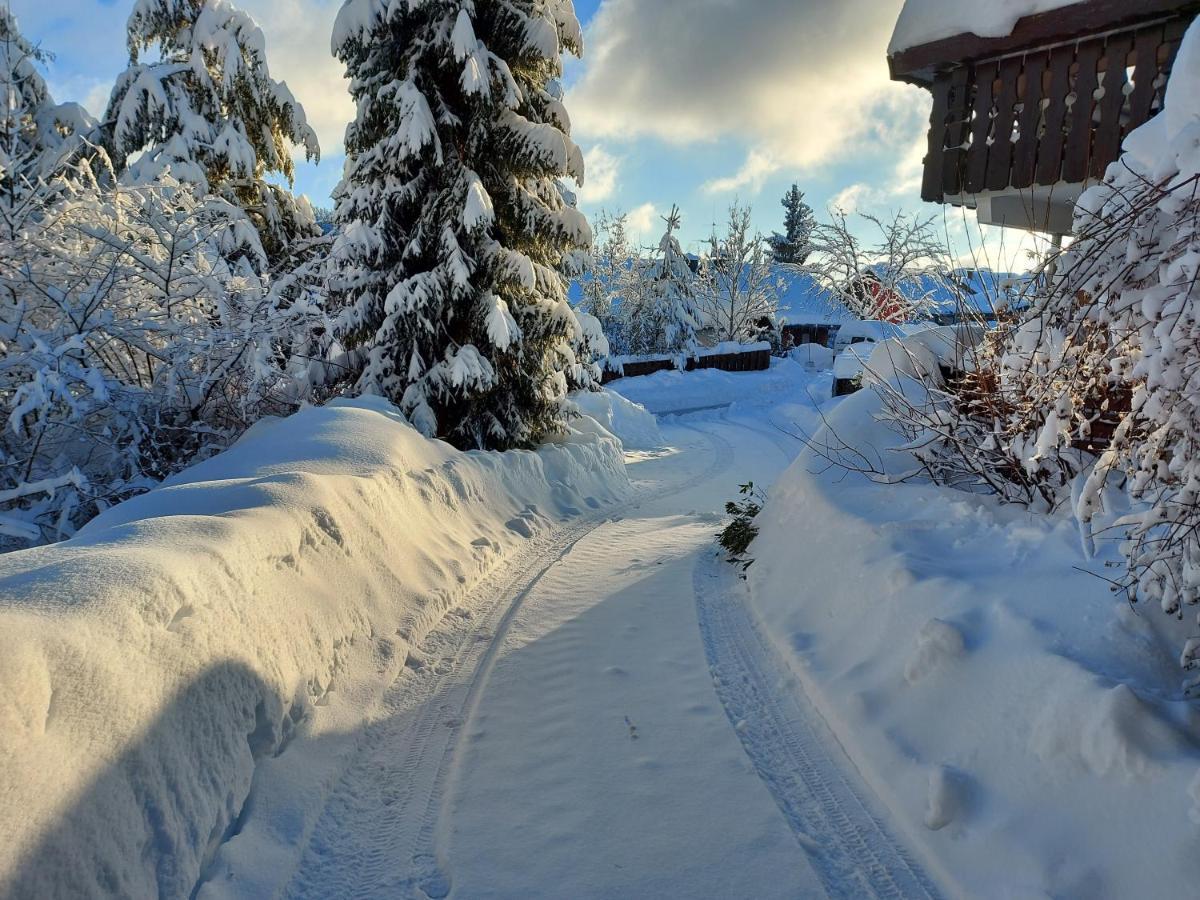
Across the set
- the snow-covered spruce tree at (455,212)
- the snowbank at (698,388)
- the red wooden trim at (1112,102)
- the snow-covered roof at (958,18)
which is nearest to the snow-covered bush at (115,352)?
the snow-covered spruce tree at (455,212)

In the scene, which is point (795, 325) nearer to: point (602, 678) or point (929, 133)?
point (929, 133)

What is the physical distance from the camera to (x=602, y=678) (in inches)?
165

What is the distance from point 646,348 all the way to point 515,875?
31665 mm

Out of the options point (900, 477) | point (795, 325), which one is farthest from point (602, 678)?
point (795, 325)

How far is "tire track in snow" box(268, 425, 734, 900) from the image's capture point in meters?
2.65

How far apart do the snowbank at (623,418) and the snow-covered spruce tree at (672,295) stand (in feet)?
55.3

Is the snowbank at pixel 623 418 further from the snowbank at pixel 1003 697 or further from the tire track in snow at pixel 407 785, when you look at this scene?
the snowbank at pixel 1003 697

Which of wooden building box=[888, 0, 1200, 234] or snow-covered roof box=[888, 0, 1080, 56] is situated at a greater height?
snow-covered roof box=[888, 0, 1080, 56]

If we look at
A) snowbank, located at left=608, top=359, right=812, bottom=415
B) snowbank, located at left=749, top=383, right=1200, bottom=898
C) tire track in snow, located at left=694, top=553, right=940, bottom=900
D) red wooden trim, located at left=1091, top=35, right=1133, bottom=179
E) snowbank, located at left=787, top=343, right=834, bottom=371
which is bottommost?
tire track in snow, located at left=694, top=553, right=940, bottom=900

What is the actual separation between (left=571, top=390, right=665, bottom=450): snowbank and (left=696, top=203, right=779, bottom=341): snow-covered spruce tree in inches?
837

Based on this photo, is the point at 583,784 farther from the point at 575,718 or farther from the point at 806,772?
the point at 806,772

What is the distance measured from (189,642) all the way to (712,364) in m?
25.2

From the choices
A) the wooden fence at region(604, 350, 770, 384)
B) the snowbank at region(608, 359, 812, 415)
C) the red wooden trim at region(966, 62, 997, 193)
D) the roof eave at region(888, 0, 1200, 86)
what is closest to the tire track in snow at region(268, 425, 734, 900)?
the red wooden trim at region(966, 62, 997, 193)

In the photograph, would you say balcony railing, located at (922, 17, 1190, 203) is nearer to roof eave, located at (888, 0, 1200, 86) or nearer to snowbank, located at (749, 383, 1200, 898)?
roof eave, located at (888, 0, 1200, 86)
